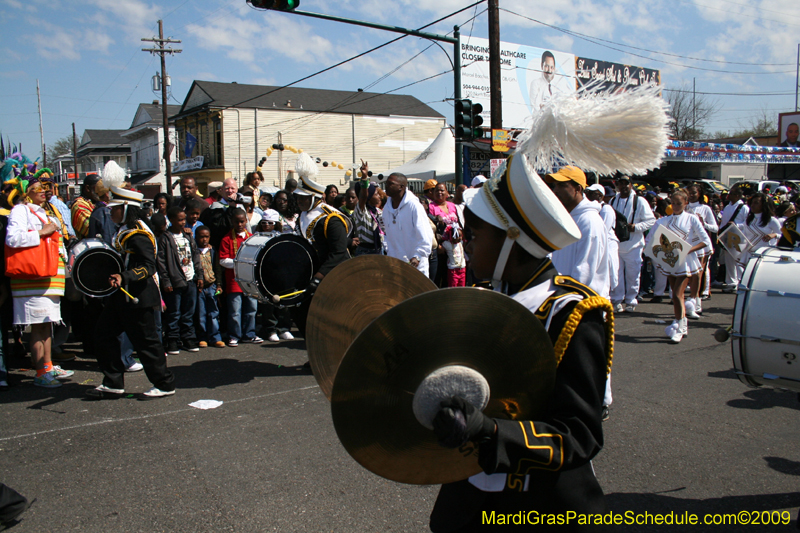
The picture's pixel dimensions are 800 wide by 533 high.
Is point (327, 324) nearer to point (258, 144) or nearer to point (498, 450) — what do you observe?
point (498, 450)

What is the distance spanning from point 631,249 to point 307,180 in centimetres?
601

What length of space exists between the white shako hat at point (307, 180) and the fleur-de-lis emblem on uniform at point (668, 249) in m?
4.73

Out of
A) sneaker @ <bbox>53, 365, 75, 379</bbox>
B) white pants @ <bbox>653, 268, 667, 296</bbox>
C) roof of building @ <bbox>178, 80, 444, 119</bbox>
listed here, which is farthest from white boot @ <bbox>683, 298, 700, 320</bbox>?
roof of building @ <bbox>178, 80, 444, 119</bbox>

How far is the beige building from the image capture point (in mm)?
42438

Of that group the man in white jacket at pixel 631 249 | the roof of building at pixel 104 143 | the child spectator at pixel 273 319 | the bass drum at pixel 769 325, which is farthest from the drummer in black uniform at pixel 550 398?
the roof of building at pixel 104 143

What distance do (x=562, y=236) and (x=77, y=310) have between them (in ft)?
25.2

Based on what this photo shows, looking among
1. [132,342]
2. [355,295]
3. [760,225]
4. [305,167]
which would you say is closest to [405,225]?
[305,167]

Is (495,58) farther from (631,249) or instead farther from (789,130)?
(789,130)

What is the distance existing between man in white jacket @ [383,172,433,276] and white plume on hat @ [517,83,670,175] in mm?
4411

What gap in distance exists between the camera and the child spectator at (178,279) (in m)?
7.19

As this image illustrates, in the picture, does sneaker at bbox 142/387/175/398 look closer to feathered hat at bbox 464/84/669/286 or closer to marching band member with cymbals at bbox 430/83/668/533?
marching band member with cymbals at bbox 430/83/668/533

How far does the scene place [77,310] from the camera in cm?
772

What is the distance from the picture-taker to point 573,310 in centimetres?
163

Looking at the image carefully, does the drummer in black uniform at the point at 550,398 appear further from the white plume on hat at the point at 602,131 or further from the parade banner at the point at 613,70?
the parade banner at the point at 613,70
